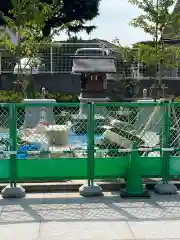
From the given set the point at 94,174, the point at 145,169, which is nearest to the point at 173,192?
the point at 145,169

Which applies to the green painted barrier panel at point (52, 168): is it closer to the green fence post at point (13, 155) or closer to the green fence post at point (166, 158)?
the green fence post at point (13, 155)

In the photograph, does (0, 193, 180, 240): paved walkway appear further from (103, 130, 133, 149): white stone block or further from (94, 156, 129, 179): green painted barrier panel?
(103, 130, 133, 149): white stone block

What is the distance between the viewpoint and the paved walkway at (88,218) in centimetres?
493

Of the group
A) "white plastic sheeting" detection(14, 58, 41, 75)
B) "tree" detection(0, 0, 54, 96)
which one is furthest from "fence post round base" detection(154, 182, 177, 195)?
"white plastic sheeting" detection(14, 58, 41, 75)

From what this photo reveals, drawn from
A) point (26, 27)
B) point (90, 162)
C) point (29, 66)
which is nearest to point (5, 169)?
point (90, 162)

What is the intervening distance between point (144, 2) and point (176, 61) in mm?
2443

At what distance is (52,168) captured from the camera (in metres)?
6.60

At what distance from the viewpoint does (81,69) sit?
48.0 ft

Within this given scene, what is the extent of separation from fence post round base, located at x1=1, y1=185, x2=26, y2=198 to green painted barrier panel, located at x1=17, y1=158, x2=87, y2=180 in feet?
0.60

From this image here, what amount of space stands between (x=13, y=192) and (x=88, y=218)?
1.46 meters

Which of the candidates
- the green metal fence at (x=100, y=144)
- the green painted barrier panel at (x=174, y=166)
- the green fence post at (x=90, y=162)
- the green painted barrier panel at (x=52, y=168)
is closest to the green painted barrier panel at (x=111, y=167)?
the green metal fence at (x=100, y=144)

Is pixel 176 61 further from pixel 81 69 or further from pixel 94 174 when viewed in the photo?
pixel 94 174

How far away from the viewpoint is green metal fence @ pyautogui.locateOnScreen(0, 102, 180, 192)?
6.51 m

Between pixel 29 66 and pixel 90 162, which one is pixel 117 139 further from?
pixel 29 66
